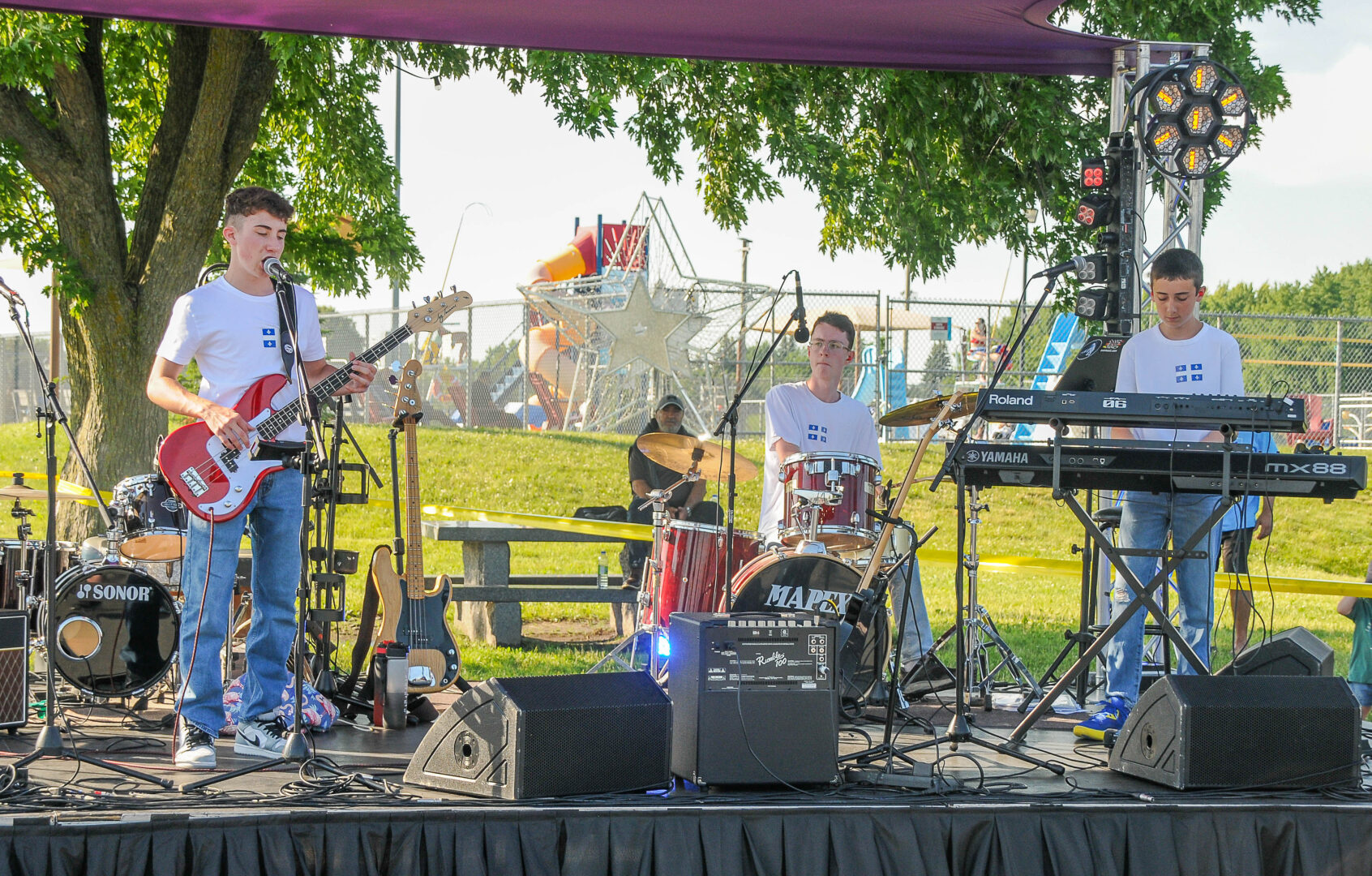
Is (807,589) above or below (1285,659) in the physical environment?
above

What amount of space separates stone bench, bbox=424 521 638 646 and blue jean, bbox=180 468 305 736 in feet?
11.7

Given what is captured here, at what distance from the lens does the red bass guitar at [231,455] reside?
4.33 meters

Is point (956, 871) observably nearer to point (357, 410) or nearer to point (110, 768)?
point (110, 768)

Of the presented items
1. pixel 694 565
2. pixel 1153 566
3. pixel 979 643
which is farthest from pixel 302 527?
pixel 979 643

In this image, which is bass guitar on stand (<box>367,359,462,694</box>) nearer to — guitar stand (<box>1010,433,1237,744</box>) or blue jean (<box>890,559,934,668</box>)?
blue jean (<box>890,559,934,668</box>)

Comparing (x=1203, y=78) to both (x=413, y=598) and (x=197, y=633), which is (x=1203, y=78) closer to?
(x=413, y=598)

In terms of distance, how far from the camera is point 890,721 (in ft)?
14.7

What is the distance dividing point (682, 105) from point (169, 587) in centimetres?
587

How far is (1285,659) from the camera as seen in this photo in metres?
4.84

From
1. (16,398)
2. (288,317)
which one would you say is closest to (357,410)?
(16,398)

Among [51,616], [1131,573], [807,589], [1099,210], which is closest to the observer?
[51,616]

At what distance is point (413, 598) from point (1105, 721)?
10.3 ft

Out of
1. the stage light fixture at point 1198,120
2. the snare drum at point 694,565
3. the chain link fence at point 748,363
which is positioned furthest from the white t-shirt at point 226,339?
the chain link fence at point 748,363

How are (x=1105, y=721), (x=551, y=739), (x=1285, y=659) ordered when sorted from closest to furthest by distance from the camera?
(x=551, y=739) < (x=1285, y=659) < (x=1105, y=721)
